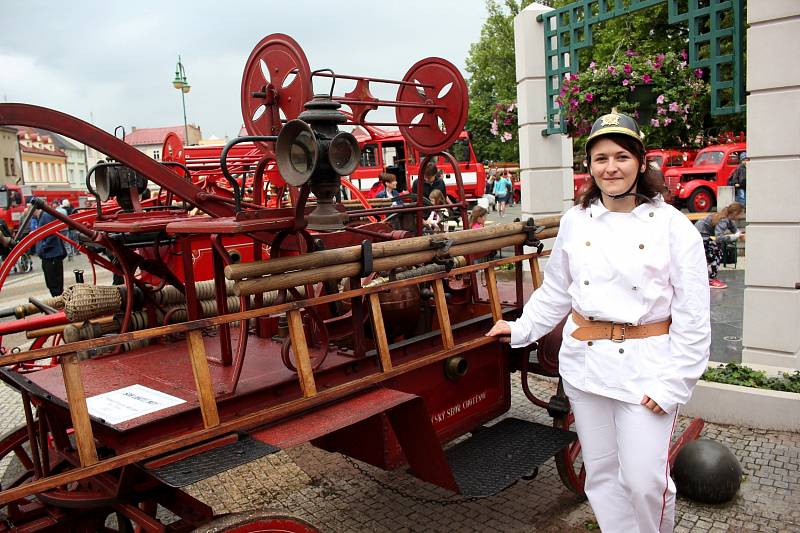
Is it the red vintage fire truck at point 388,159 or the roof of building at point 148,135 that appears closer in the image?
the red vintage fire truck at point 388,159

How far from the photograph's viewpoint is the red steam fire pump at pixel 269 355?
2414mm

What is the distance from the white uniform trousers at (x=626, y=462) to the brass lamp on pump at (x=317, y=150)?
128 cm

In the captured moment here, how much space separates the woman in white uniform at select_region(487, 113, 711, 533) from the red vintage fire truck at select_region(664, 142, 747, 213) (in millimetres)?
18146

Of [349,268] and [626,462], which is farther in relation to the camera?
[349,268]

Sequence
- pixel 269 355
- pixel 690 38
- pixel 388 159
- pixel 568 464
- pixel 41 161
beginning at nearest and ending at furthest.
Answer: pixel 269 355
pixel 568 464
pixel 690 38
pixel 388 159
pixel 41 161

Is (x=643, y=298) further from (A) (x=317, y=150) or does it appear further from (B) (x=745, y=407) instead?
(B) (x=745, y=407)

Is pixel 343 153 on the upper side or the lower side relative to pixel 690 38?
lower

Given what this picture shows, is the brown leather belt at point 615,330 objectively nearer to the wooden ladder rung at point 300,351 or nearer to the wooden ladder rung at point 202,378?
the wooden ladder rung at point 300,351

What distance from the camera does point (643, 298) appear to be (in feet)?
7.91

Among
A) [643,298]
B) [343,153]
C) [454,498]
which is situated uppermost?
[343,153]

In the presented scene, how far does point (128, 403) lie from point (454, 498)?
2028mm

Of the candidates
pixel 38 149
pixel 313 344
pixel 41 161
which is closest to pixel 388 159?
pixel 313 344

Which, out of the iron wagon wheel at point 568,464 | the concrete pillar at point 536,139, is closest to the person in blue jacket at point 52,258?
the concrete pillar at point 536,139

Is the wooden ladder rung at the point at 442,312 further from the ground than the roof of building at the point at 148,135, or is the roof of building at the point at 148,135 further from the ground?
the roof of building at the point at 148,135
